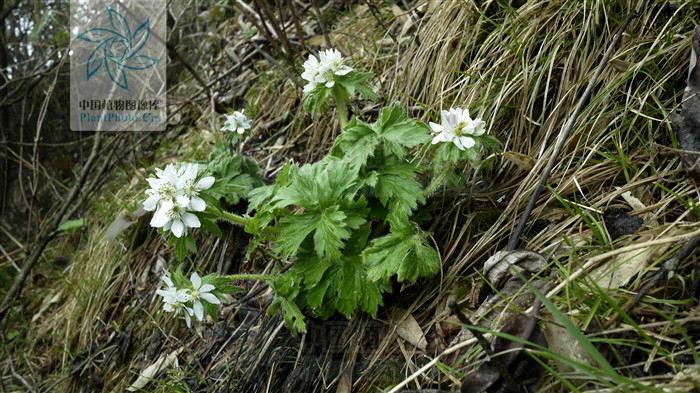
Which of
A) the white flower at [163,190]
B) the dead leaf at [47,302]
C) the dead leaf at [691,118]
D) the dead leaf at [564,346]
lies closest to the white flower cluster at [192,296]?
the white flower at [163,190]

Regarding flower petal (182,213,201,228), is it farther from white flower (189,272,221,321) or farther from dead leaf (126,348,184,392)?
dead leaf (126,348,184,392)

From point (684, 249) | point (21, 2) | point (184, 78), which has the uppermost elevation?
point (21, 2)

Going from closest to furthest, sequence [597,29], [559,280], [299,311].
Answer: [559,280] < [299,311] < [597,29]

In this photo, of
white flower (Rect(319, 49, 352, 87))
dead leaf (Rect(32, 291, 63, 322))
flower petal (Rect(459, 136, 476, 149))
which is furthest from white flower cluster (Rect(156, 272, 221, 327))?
dead leaf (Rect(32, 291, 63, 322))

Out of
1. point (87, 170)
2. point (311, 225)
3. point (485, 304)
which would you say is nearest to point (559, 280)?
point (485, 304)

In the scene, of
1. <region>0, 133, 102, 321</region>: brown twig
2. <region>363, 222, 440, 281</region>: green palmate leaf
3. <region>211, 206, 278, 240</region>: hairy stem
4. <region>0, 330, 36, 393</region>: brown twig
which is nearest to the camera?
<region>363, 222, 440, 281</region>: green palmate leaf

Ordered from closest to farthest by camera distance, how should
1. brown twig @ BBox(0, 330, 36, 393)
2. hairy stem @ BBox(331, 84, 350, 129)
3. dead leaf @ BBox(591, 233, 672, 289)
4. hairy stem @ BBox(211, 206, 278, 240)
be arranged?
dead leaf @ BBox(591, 233, 672, 289) → hairy stem @ BBox(211, 206, 278, 240) → hairy stem @ BBox(331, 84, 350, 129) → brown twig @ BBox(0, 330, 36, 393)

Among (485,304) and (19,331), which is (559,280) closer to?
(485,304)
